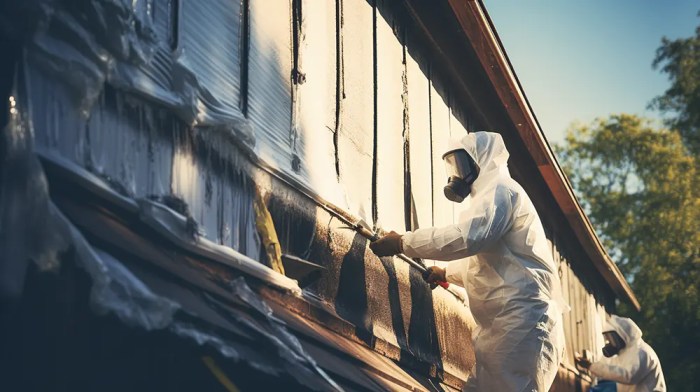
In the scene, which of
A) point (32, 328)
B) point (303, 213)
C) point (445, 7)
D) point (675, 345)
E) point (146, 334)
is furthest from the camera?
point (675, 345)

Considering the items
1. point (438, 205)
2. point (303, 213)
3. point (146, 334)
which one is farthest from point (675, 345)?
point (146, 334)

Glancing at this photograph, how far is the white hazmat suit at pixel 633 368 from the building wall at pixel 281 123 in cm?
464

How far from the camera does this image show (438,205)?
8344 millimetres

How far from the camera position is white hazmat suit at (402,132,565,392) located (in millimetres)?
6145

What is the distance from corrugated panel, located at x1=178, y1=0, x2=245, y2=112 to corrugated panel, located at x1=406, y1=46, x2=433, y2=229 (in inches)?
123

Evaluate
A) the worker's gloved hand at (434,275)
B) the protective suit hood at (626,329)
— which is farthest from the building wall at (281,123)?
the protective suit hood at (626,329)

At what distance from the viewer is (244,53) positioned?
4914 millimetres

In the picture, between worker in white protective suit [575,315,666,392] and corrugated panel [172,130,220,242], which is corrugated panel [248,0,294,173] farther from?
worker in white protective suit [575,315,666,392]

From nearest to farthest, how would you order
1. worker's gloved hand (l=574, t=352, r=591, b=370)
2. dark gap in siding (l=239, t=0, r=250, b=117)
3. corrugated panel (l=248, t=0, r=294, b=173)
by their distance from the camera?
dark gap in siding (l=239, t=0, r=250, b=117)
corrugated panel (l=248, t=0, r=294, b=173)
worker's gloved hand (l=574, t=352, r=591, b=370)

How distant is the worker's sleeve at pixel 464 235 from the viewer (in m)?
6.08

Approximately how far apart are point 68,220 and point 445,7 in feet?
17.4

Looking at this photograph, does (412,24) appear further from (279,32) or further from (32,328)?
(32,328)

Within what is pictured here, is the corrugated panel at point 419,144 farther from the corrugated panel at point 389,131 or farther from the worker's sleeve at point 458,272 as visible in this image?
the worker's sleeve at point 458,272

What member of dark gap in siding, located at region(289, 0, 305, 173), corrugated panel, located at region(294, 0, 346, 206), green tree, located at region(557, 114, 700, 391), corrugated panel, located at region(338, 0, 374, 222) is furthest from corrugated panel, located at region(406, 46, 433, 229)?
green tree, located at region(557, 114, 700, 391)
